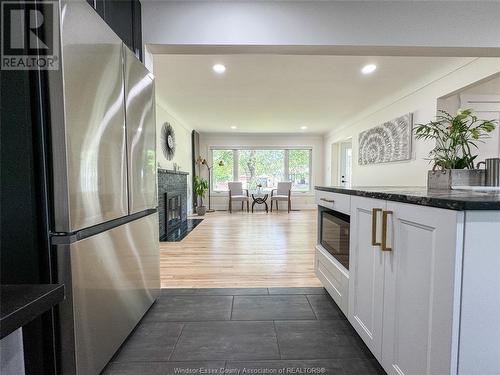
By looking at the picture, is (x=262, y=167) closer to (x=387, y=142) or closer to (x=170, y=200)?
(x=170, y=200)

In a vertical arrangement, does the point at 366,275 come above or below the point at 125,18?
below

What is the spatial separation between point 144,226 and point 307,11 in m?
1.88

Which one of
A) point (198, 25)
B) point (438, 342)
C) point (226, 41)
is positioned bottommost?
point (438, 342)

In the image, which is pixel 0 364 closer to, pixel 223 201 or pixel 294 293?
pixel 294 293

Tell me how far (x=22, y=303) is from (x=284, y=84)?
3708 millimetres

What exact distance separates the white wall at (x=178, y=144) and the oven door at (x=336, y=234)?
3274mm

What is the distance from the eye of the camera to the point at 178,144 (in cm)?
578

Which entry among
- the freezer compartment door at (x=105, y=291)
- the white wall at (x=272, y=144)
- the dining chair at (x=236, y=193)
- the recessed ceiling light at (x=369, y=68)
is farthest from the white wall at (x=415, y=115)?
the freezer compartment door at (x=105, y=291)

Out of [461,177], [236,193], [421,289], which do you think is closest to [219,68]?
[461,177]

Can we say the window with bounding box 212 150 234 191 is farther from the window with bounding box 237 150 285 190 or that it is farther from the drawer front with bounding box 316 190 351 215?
the drawer front with bounding box 316 190 351 215

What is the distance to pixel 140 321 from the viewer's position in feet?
5.70

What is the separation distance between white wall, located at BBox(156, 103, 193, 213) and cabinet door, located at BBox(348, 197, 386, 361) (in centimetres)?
375

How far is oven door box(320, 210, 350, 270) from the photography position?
1.62 meters

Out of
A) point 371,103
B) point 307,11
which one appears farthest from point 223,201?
point 307,11
